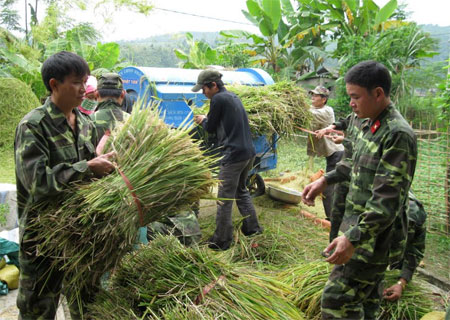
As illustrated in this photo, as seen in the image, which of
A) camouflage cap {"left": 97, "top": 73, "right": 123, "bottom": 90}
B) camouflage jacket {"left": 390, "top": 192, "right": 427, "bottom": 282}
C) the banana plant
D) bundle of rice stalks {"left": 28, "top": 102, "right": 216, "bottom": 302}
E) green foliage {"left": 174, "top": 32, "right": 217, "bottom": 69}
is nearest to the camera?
bundle of rice stalks {"left": 28, "top": 102, "right": 216, "bottom": 302}

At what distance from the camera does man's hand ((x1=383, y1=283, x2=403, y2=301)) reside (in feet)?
9.25

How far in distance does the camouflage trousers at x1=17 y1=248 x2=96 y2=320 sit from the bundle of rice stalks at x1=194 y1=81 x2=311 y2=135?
3236 millimetres

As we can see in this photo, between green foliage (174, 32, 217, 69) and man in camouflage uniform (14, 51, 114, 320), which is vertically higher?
green foliage (174, 32, 217, 69)

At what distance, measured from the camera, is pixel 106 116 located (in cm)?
314

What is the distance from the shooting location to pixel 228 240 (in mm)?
4609

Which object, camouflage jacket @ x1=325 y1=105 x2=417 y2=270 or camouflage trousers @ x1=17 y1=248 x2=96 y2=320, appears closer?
camouflage jacket @ x1=325 y1=105 x2=417 y2=270

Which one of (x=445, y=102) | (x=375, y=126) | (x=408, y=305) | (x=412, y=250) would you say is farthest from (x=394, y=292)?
(x=445, y=102)

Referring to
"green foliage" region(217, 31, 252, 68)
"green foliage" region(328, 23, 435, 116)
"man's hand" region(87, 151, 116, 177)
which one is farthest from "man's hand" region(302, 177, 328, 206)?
"green foliage" region(217, 31, 252, 68)

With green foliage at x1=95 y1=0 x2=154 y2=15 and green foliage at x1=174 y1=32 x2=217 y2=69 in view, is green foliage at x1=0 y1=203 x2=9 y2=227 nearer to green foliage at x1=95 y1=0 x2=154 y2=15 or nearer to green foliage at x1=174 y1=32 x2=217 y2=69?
green foliage at x1=174 y1=32 x2=217 y2=69

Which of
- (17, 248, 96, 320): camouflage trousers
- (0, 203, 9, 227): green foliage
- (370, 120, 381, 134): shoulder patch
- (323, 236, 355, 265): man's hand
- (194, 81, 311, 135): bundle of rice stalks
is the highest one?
(370, 120, 381, 134): shoulder patch

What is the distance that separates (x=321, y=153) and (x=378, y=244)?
3642 mm

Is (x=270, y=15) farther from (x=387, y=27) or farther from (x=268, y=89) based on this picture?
(x=268, y=89)

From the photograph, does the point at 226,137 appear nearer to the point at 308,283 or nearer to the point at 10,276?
Answer: the point at 308,283

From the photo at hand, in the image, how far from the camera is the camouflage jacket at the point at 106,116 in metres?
3.01
